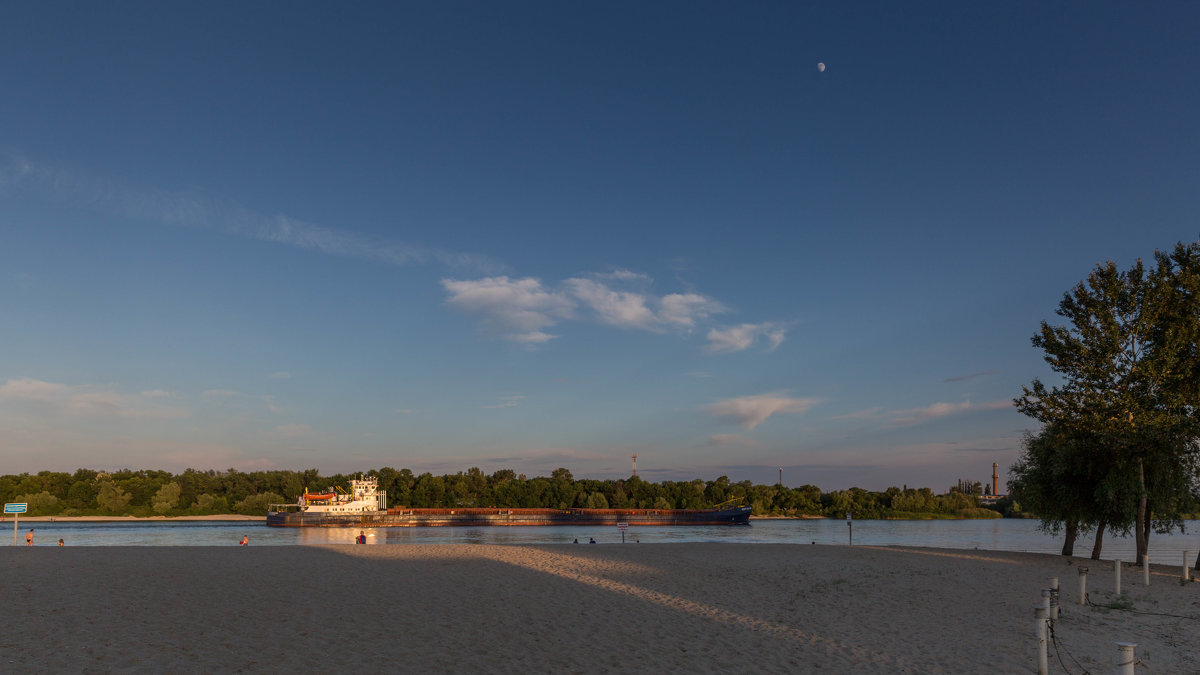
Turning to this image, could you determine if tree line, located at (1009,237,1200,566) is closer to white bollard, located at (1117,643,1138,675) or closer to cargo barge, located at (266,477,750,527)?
white bollard, located at (1117,643,1138,675)

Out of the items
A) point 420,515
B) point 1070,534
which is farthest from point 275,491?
point 1070,534

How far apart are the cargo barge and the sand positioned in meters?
70.8

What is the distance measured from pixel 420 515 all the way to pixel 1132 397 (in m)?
94.5

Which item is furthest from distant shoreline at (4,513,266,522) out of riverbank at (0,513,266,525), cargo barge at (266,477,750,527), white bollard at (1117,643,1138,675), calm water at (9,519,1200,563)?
white bollard at (1117,643,1138,675)

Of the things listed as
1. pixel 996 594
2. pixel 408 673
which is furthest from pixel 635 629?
pixel 996 594

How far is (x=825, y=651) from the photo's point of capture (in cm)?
1238

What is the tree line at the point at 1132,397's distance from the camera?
25906 mm

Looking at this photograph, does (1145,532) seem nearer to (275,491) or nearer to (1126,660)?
(1126,660)

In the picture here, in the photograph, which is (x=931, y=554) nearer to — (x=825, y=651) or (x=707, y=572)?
(x=707, y=572)

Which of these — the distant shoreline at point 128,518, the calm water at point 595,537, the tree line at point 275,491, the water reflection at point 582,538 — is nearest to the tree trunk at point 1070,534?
the water reflection at point 582,538

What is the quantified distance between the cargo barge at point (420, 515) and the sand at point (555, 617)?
232 ft

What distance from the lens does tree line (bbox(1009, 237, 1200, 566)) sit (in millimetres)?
25906

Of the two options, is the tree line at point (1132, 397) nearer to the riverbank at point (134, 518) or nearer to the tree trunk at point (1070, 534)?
the tree trunk at point (1070, 534)

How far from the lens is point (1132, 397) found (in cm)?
2644
